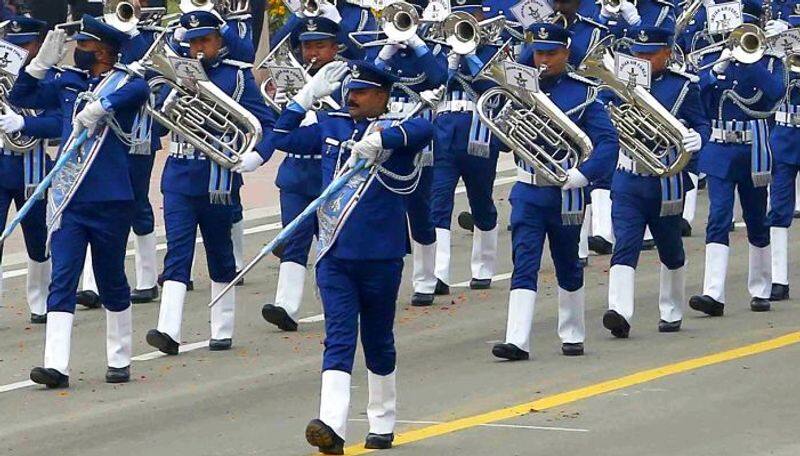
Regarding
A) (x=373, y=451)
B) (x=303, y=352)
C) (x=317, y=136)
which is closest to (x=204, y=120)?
(x=303, y=352)

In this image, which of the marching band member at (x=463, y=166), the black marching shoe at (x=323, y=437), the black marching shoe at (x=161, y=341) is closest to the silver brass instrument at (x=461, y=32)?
the marching band member at (x=463, y=166)

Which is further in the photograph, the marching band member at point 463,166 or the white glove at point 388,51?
the marching band member at point 463,166

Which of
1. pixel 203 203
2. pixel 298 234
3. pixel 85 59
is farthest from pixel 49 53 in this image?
pixel 298 234

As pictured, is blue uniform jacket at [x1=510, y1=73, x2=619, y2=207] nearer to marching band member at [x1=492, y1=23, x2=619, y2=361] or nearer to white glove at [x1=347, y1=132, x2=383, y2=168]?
marching band member at [x1=492, y1=23, x2=619, y2=361]

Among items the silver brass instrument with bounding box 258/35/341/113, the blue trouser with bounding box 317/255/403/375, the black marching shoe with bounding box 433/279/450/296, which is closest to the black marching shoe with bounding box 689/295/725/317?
the black marching shoe with bounding box 433/279/450/296

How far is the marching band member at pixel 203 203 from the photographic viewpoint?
13.7 m

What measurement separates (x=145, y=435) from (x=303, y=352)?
2.51 m

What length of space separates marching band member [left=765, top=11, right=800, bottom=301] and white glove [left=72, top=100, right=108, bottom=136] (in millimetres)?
5066

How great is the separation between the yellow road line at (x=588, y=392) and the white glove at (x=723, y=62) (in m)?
1.89

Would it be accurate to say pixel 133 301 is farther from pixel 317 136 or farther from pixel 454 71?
pixel 317 136

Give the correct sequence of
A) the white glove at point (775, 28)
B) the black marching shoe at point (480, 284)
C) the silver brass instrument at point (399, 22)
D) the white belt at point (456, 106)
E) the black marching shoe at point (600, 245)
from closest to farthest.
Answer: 1. the silver brass instrument at point (399, 22)
2. the white glove at point (775, 28)
3. the white belt at point (456, 106)
4. the black marching shoe at point (480, 284)
5. the black marching shoe at point (600, 245)

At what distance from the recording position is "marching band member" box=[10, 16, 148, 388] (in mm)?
12602

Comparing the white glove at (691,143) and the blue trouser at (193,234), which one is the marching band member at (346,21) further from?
the white glove at (691,143)

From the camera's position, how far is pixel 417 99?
1502 cm
